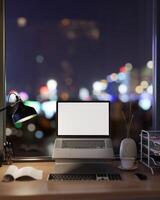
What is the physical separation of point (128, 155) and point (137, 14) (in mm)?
1199

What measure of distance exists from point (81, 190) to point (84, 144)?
0.64m

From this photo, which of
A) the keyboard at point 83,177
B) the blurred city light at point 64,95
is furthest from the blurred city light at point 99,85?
the keyboard at point 83,177

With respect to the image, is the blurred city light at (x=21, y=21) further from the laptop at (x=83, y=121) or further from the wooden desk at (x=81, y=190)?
the wooden desk at (x=81, y=190)

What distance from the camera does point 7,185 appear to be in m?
2.03

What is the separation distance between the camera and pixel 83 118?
258 centimetres

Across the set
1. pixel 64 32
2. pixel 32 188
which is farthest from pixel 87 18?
pixel 32 188

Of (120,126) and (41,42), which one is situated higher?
(41,42)

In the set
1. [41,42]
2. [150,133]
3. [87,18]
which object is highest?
[87,18]

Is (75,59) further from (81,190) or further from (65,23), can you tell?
(81,190)

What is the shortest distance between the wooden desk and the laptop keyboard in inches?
15.6

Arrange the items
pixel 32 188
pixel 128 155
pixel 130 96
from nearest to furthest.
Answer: pixel 32 188 → pixel 128 155 → pixel 130 96

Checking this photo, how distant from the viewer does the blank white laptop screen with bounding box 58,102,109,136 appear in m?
2.58

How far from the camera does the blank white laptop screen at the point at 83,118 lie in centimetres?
258

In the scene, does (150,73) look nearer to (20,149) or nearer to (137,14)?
(137,14)
